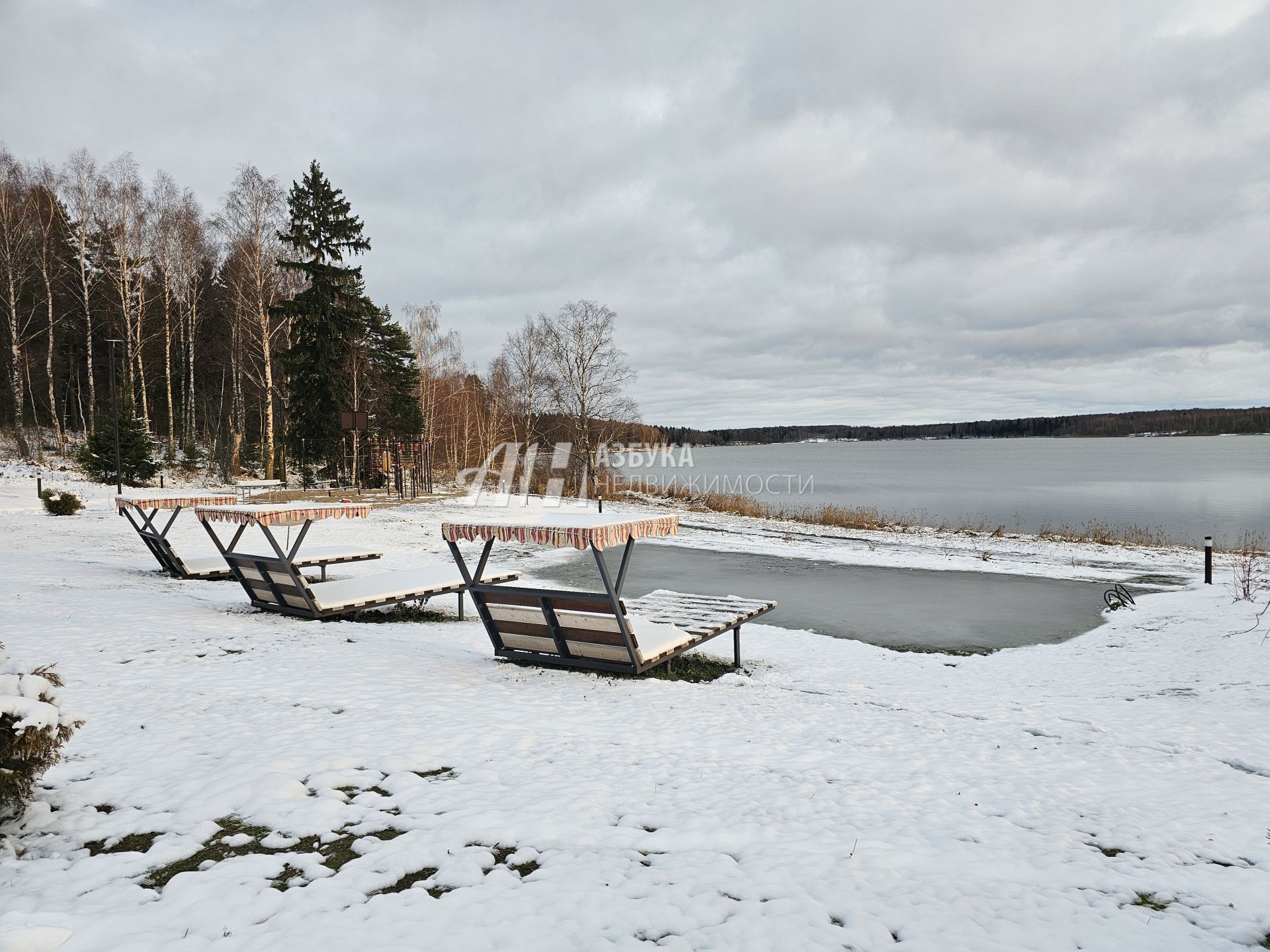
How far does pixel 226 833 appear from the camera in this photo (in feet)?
10.4

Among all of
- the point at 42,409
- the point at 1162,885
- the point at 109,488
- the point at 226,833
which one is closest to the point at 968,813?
the point at 1162,885

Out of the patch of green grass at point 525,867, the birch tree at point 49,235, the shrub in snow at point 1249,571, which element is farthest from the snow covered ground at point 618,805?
the birch tree at point 49,235

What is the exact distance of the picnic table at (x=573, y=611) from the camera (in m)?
6.09

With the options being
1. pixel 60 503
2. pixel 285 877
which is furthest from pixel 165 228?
pixel 285 877

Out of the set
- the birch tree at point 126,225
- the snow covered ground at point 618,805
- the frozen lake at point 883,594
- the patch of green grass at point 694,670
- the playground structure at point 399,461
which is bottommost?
the frozen lake at point 883,594

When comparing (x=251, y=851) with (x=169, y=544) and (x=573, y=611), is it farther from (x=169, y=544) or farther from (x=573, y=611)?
(x=169, y=544)

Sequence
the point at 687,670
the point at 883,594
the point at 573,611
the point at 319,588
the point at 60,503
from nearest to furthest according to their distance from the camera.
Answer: the point at 573,611
the point at 687,670
the point at 319,588
the point at 883,594
the point at 60,503

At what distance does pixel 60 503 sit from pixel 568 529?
16757 millimetres

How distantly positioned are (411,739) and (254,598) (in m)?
5.34

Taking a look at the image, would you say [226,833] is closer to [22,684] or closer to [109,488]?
[22,684]

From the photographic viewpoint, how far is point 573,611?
6324 mm

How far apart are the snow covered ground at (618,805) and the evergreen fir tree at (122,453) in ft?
65.2

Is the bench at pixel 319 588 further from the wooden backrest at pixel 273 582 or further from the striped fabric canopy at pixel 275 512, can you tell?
the striped fabric canopy at pixel 275 512

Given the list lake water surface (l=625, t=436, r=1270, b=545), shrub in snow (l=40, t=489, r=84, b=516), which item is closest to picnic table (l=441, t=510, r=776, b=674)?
shrub in snow (l=40, t=489, r=84, b=516)
